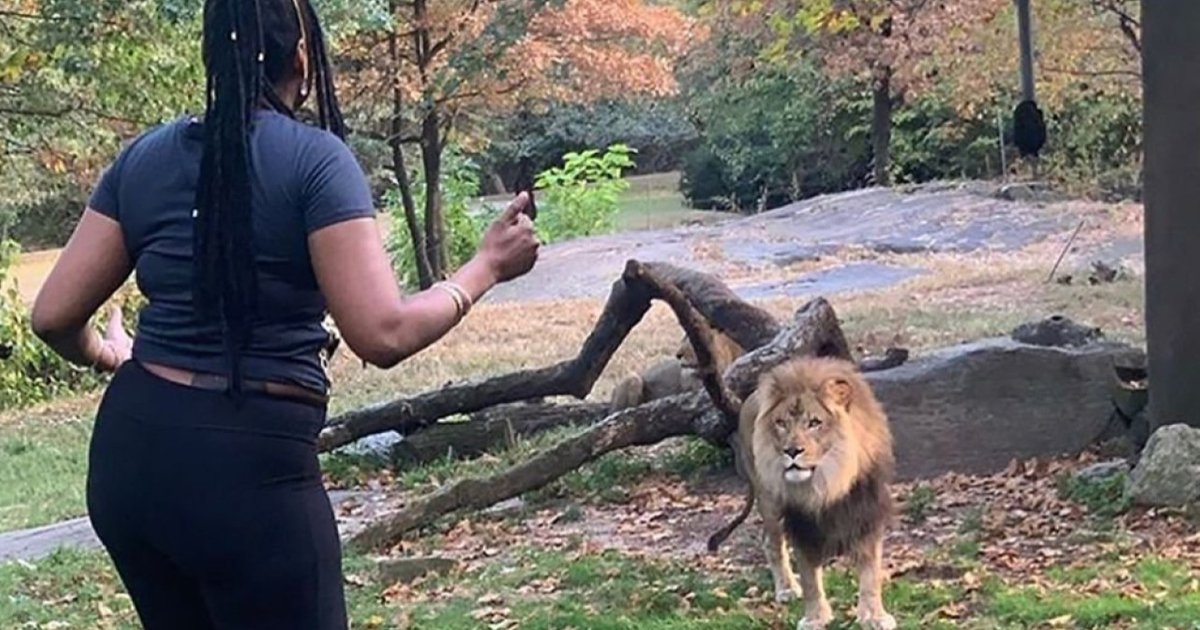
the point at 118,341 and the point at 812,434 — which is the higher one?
the point at 118,341

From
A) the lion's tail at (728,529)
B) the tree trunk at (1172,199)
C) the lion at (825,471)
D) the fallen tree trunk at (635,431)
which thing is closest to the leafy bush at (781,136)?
the fallen tree trunk at (635,431)

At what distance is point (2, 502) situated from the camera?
11094 mm

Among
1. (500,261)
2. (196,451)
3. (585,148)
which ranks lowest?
(585,148)

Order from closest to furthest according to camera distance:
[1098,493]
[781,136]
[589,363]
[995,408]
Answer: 1. [1098,493]
2. [995,408]
3. [589,363]
4. [781,136]

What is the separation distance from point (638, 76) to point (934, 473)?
46.7 ft

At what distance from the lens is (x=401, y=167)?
22.0m

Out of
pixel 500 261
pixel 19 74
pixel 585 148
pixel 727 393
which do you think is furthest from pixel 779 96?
pixel 500 261

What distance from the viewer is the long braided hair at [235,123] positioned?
250 centimetres

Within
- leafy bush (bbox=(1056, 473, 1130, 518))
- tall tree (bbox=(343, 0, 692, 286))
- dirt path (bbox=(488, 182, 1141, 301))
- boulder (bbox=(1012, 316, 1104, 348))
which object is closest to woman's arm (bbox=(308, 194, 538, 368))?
leafy bush (bbox=(1056, 473, 1130, 518))

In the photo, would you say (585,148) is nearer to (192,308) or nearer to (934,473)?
(934,473)

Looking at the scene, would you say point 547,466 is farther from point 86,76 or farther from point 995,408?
point 86,76

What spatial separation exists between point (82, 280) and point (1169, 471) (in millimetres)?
4882

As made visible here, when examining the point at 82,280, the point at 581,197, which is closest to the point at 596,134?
the point at 581,197

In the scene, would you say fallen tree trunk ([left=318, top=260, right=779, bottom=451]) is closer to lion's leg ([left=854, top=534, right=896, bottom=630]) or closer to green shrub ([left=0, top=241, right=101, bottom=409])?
lion's leg ([left=854, top=534, right=896, bottom=630])
